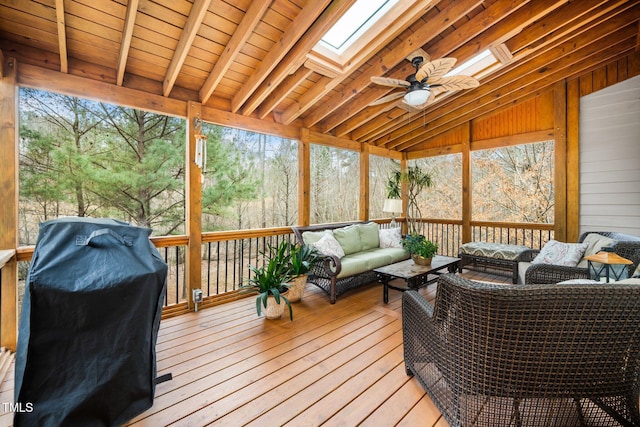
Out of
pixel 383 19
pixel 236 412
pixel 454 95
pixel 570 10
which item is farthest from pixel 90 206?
pixel 570 10

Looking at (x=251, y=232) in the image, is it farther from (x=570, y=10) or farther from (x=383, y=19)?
(x=570, y=10)

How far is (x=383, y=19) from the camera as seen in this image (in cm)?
276

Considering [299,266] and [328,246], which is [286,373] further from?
[328,246]

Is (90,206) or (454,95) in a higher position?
(454,95)

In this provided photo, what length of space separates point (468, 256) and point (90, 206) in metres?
6.45

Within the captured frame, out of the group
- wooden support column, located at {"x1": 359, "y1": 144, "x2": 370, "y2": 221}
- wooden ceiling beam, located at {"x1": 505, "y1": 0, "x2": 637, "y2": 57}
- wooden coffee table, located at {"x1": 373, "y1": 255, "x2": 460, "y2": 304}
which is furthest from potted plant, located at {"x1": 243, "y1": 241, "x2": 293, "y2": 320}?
wooden ceiling beam, located at {"x1": 505, "y1": 0, "x2": 637, "y2": 57}

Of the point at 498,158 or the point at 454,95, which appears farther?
the point at 498,158

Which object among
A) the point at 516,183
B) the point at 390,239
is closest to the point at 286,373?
the point at 390,239

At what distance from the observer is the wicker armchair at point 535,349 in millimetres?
1196

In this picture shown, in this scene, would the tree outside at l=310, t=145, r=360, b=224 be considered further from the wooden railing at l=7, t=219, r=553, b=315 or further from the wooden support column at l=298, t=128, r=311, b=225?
the wooden support column at l=298, t=128, r=311, b=225

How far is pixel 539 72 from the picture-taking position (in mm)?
4305

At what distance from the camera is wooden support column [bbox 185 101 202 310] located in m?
3.37

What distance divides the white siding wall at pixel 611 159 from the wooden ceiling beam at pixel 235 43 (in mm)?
5215

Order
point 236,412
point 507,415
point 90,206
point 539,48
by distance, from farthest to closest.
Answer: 1. point 90,206
2. point 539,48
3. point 236,412
4. point 507,415
